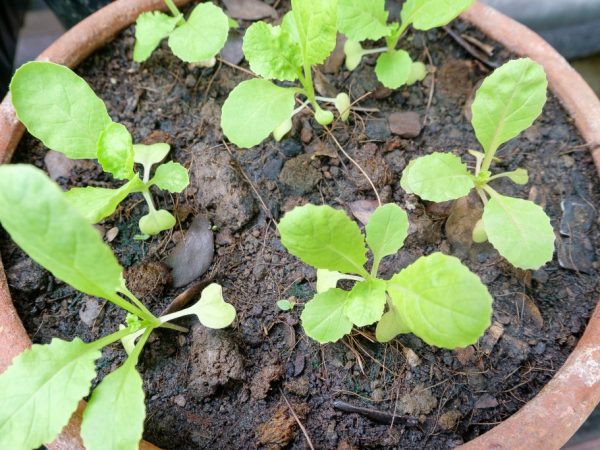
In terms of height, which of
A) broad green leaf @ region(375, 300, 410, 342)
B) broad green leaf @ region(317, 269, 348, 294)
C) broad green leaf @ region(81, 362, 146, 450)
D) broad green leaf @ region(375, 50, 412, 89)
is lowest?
broad green leaf @ region(375, 300, 410, 342)

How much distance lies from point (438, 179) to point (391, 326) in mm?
243

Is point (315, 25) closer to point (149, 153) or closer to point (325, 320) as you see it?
point (149, 153)

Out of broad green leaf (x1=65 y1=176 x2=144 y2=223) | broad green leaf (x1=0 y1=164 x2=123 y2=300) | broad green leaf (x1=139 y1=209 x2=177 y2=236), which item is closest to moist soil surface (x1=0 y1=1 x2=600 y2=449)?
broad green leaf (x1=139 y1=209 x2=177 y2=236)

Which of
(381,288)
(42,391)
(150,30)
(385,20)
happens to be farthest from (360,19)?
(42,391)

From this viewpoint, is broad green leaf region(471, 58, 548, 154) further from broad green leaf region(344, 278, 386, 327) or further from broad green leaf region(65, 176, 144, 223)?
broad green leaf region(65, 176, 144, 223)

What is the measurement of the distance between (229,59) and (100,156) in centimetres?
41

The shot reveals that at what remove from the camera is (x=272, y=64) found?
0.94 metres

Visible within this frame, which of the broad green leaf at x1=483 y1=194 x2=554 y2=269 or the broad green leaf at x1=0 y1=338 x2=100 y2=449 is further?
the broad green leaf at x1=483 y1=194 x2=554 y2=269

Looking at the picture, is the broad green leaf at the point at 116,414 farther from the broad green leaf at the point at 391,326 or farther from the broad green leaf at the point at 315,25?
the broad green leaf at the point at 315,25

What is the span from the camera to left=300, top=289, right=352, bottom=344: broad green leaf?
30.8 inches

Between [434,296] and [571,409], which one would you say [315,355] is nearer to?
[434,296]

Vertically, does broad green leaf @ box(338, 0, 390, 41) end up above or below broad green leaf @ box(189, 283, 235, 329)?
above

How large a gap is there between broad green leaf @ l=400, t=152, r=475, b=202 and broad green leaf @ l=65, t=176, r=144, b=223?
1.45ft

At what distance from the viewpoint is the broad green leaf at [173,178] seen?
2.91 ft
